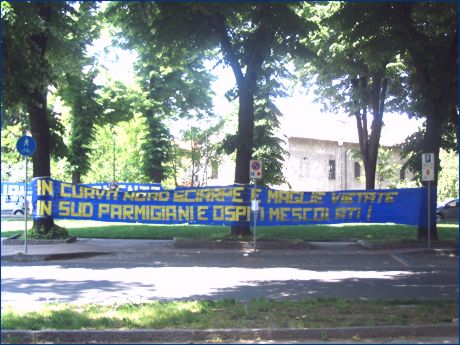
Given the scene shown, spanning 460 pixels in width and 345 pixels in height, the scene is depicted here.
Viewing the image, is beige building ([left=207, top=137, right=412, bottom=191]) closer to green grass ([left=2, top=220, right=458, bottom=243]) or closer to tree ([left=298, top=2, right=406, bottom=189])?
tree ([left=298, top=2, right=406, bottom=189])

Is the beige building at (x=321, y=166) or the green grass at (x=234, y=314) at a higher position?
the beige building at (x=321, y=166)

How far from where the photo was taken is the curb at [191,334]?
6566mm

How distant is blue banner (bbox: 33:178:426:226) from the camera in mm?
18266

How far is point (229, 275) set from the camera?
12.1m

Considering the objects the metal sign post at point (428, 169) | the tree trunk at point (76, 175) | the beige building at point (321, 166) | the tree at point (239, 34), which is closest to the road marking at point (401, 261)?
the metal sign post at point (428, 169)

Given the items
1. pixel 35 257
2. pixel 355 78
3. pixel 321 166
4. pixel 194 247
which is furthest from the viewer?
pixel 321 166

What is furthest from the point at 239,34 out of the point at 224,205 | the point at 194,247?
the point at 194,247

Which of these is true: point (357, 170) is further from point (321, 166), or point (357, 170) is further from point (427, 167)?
point (427, 167)

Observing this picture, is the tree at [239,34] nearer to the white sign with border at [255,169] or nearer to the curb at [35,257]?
the white sign with border at [255,169]

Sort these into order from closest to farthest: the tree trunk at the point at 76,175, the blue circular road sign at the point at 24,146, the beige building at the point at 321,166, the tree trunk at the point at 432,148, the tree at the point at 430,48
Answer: the blue circular road sign at the point at 24,146 → the tree at the point at 430,48 → the tree trunk at the point at 432,148 → the tree trunk at the point at 76,175 → the beige building at the point at 321,166

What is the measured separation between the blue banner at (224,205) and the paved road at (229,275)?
1.86m

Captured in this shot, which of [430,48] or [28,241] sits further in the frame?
[28,241]

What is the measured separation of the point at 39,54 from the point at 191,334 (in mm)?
9982

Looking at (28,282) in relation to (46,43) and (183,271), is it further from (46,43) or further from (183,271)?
(46,43)
